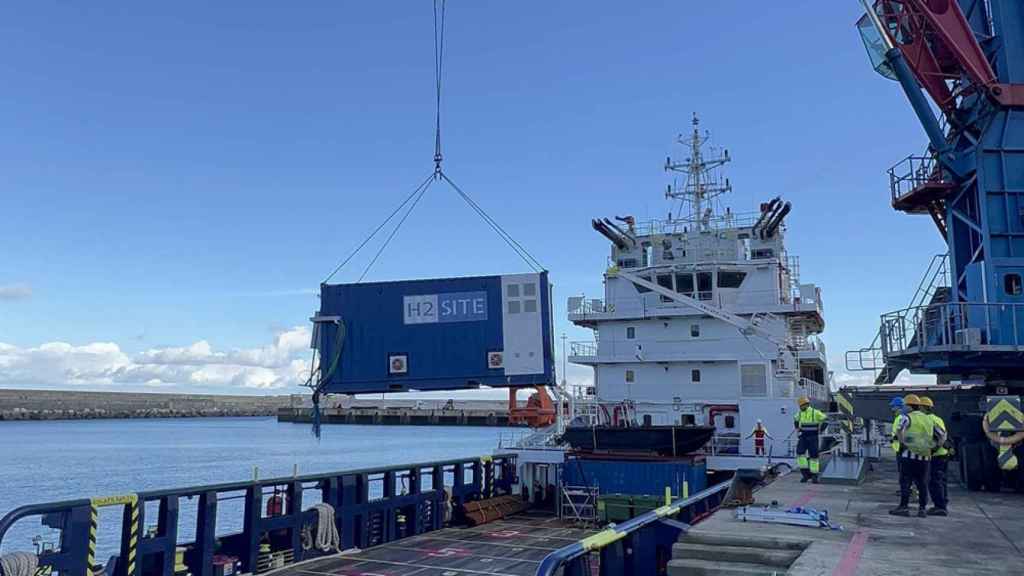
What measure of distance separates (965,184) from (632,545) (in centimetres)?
1371

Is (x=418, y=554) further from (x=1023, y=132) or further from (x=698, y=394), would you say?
(x=1023, y=132)

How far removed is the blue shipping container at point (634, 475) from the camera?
734 inches

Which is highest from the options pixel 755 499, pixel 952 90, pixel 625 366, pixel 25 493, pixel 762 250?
pixel 952 90

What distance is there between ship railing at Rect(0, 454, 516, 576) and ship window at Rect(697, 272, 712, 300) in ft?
32.4

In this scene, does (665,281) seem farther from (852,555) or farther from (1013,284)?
(852,555)

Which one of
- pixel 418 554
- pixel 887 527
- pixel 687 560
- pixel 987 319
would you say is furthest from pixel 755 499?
pixel 987 319

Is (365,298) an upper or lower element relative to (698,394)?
upper

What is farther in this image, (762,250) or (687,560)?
(762,250)

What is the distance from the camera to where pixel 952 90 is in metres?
17.3

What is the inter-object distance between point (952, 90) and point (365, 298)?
1427 cm

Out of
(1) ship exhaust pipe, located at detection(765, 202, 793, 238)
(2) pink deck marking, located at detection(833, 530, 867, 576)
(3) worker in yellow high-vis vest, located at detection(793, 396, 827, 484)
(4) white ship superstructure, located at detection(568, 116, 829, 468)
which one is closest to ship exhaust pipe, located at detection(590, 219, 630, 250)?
(4) white ship superstructure, located at detection(568, 116, 829, 468)

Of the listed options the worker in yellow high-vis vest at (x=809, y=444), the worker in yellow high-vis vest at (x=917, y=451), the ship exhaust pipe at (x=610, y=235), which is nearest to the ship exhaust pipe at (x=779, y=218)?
the ship exhaust pipe at (x=610, y=235)

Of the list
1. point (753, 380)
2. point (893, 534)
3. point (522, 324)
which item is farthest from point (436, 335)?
point (753, 380)

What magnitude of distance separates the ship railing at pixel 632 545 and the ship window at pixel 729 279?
16.3 m
